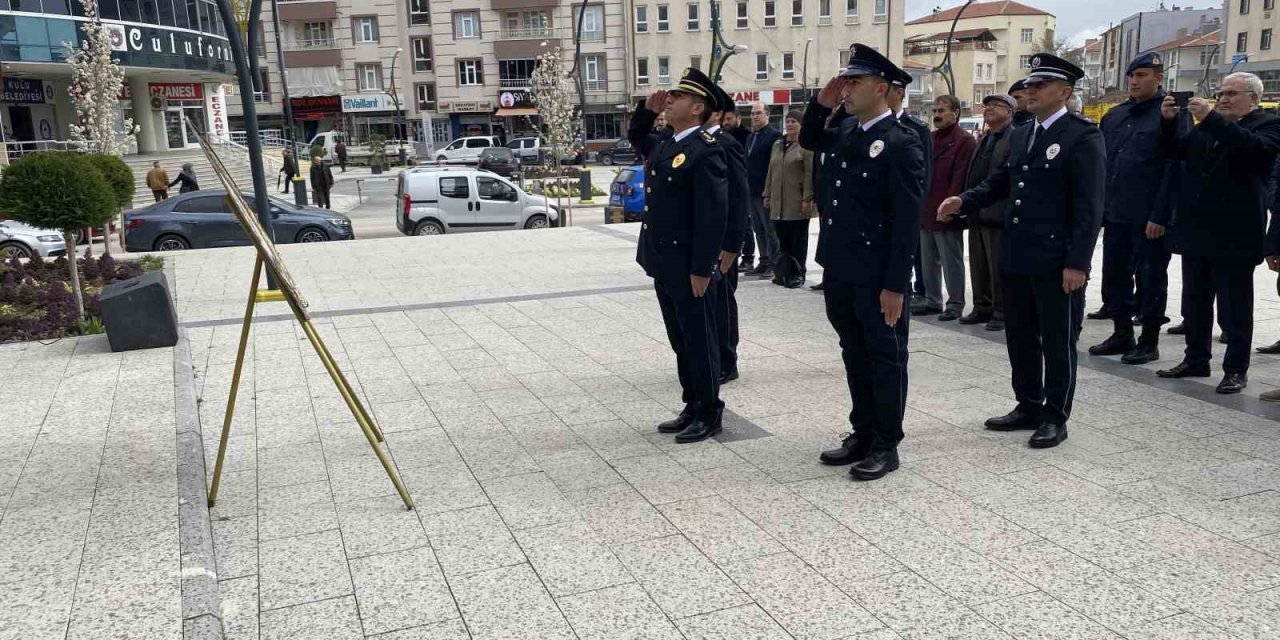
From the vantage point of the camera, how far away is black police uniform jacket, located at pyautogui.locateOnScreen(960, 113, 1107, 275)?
506cm

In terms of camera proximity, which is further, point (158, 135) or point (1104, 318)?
point (158, 135)

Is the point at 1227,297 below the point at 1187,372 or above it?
above

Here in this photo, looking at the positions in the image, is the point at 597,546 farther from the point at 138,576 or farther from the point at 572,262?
the point at 572,262

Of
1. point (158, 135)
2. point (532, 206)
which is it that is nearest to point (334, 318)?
point (532, 206)

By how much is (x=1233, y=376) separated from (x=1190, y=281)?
0.67 metres

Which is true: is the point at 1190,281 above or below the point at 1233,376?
above

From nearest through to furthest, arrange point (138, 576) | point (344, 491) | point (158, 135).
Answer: point (138, 576), point (344, 491), point (158, 135)

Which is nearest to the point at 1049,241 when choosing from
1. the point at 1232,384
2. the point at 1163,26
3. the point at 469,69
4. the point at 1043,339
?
the point at 1043,339

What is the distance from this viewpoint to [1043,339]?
541 cm

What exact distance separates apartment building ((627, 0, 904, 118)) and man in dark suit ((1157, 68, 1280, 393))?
53004 mm

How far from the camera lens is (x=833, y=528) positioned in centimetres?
427

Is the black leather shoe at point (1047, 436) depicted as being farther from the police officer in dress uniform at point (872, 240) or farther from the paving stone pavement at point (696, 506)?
the police officer in dress uniform at point (872, 240)

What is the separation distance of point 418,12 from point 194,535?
59.7 meters

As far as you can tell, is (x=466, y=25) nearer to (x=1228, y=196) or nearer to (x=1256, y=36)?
(x=1256, y=36)
